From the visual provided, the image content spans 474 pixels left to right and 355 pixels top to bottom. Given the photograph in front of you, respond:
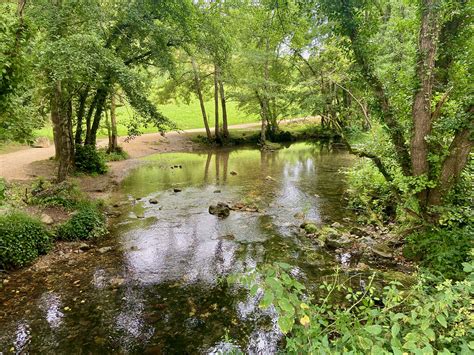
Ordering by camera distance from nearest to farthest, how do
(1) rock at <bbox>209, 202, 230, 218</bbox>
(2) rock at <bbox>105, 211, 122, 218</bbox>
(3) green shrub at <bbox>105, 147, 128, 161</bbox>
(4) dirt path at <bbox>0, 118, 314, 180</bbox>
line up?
(2) rock at <bbox>105, 211, 122, 218</bbox> < (1) rock at <bbox>209, 202, 230, 218</bbox> < (4) dirt path at <bbox>0, 118, 314, 180</bbox> < (3) green shrub at <bbox>105, 147, 128, 161</bbox>

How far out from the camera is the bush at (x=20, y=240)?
7.73 meters

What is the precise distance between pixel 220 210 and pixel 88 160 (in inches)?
364

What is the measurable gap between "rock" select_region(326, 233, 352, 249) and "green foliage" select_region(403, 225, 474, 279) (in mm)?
1618

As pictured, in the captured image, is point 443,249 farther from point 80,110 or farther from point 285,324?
point 80,110

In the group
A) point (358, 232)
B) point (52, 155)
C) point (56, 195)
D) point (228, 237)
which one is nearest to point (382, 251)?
A: point (358, 232)

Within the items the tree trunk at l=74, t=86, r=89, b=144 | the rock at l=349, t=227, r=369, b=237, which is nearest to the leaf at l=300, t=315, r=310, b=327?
the rock at l=349, t=227, r=369, b=237

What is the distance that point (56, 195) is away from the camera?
1103 centimetres

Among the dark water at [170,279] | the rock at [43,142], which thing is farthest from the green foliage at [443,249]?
the rock at [43,142]

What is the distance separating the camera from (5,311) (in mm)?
6168

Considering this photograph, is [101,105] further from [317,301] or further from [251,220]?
[317,301]

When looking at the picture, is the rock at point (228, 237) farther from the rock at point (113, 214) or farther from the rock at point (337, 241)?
the rock at point (113, 214)

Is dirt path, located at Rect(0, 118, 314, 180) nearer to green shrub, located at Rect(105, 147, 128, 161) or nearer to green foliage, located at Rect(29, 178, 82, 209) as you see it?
green shrub, located at Rect(105, 147, 128, 161)

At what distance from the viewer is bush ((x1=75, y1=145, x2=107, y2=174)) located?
17047 millimetres

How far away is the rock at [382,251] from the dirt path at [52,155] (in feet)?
34.1
